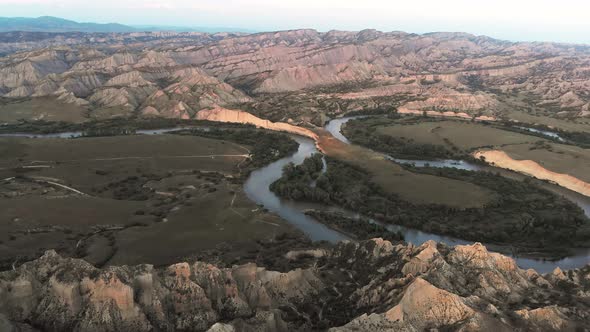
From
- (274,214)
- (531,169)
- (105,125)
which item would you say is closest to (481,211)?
(531,169)

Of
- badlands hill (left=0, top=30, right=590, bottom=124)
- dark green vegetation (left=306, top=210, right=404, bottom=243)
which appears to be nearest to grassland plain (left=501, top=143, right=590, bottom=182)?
dark green vegetation (left=306, top=210, right=404, bottom=243)

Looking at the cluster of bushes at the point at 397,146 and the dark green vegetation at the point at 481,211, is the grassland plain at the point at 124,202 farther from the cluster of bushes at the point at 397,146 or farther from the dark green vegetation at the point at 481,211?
the cluster of bushes at the point at 397,146

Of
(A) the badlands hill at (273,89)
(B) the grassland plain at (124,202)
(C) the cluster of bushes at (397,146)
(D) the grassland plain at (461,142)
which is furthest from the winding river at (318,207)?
(A) the badlands hill at (273,89)

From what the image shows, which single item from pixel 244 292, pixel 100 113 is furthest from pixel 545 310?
pixel 100 113

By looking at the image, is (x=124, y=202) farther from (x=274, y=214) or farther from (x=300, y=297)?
(x=300, y=297)

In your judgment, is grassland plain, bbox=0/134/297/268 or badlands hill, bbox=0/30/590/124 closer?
grassland plain, bbox=0/134/297/268

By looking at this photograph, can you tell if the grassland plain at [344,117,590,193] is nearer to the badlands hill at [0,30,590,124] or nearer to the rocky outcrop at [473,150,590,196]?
the rocky outcrop at [473,150,590,196]

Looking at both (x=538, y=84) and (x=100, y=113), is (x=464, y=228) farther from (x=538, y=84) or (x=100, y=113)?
(x=538, y=84)
